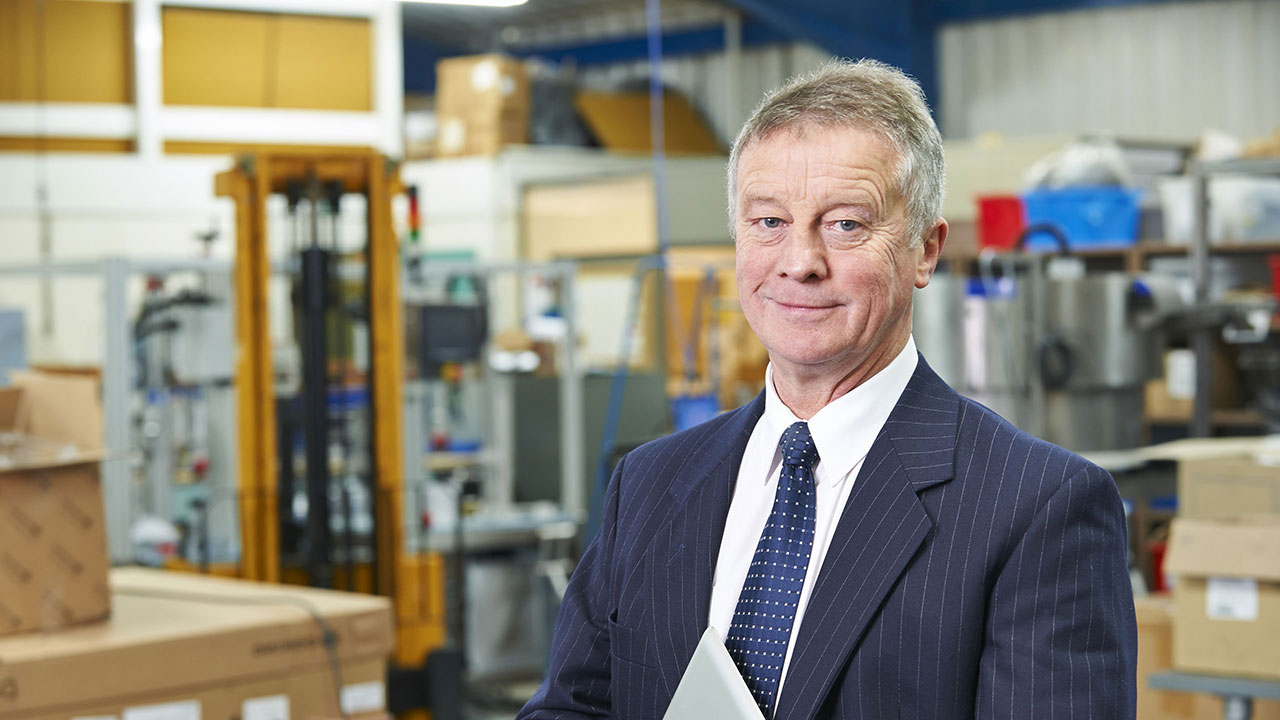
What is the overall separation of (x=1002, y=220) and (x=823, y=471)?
5.19 m

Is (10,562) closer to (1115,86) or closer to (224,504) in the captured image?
(224,504)

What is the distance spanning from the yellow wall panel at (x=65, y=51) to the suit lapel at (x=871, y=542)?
726cm

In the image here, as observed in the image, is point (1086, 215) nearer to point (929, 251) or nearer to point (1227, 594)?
point (1227, 594)

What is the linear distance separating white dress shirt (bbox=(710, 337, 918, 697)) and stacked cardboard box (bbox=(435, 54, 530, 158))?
810 centimetres

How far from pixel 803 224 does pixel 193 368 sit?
406cm

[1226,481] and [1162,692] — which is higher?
[1226,481]

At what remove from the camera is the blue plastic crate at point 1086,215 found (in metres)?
6.06

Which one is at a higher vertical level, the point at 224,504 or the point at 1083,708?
the point at 1083,708

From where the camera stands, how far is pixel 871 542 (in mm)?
1118

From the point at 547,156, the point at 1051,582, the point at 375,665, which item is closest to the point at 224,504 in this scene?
the point at 375,665

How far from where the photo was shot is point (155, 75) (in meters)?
7.72

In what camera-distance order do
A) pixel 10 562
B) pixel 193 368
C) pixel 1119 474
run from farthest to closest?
1. pixel 1119 474
2. pixel 193 368
3. pixel 10 562

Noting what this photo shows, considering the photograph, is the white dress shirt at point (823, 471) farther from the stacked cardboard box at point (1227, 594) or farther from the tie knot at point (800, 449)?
the stacked cardboard box at point (1227, 594)

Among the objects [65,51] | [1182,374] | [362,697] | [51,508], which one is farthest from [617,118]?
[51,508]
